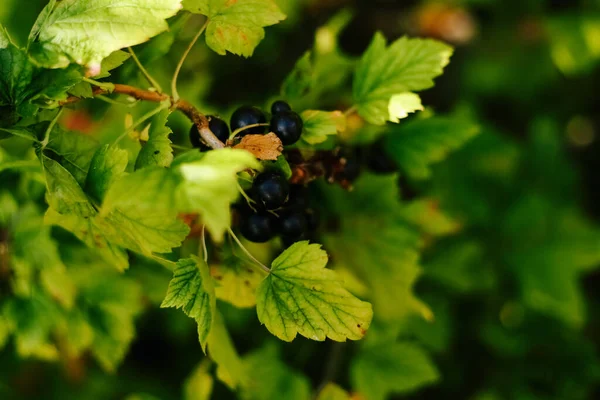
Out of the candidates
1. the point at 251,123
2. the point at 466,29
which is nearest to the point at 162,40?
the point at 251,123

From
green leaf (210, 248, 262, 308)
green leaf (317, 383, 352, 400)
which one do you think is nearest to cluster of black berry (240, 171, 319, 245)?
green leaf (210, 248, 262, 308)

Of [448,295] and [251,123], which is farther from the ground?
[251,123]

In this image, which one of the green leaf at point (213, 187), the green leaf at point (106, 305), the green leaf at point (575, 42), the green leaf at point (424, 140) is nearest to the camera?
the green leaf at point (213, 187)

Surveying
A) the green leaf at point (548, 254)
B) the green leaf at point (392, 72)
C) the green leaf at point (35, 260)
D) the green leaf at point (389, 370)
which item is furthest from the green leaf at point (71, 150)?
the green leaf at point (548, 254)

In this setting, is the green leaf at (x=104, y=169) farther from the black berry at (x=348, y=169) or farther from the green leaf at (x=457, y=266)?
the green leaf at (x=457, y=266)

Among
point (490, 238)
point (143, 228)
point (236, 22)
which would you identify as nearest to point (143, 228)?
point (143, 228)

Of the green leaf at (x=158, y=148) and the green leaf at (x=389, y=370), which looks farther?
the green leaf at (x=389, y=370)

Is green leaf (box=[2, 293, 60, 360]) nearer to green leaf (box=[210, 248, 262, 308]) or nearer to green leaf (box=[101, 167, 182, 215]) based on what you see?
green leaf (box=[210, 248, 262, 308])

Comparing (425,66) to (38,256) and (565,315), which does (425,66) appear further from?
(565,315)
